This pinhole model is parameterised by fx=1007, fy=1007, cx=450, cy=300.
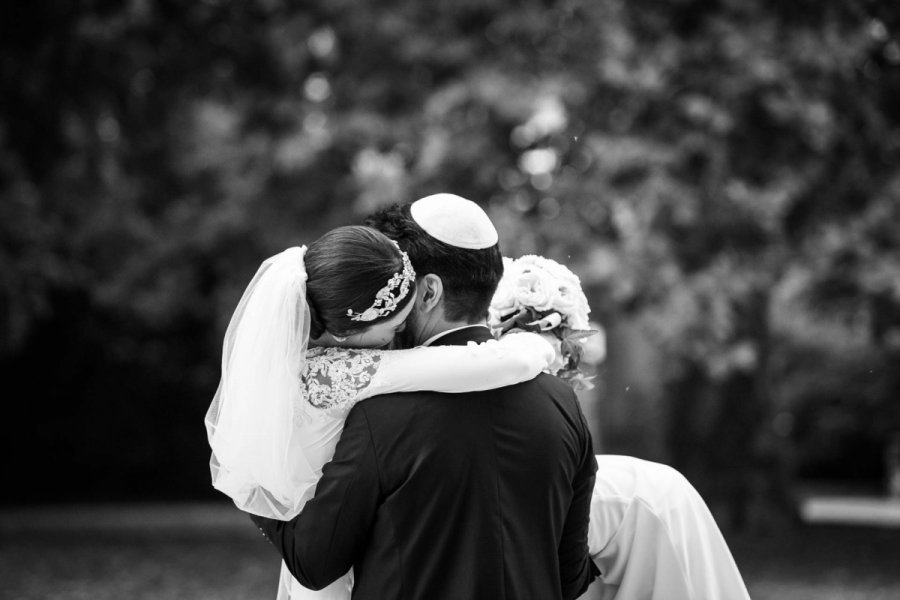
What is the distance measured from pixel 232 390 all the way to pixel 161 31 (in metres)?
7.64

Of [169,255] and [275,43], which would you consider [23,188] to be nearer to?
[275,43]

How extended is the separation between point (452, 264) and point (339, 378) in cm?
36

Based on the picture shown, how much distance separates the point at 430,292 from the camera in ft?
7.55

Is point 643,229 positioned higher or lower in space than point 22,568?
higher

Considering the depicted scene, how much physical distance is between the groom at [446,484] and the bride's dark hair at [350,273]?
110mm

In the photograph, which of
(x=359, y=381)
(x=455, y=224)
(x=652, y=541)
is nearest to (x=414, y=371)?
(x=359, y=381)

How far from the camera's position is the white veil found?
7.06 feet

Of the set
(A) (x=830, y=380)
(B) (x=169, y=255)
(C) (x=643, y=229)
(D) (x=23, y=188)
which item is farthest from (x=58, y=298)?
(A) (x=830, y=380)

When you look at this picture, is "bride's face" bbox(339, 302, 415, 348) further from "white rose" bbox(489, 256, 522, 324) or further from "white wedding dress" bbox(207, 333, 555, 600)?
"white rose" bbox(489, 256, 522, 324)

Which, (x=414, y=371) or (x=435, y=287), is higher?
(x=435, y=287)

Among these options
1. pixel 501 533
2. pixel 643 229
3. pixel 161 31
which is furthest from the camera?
pixel 161 31

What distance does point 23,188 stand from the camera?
9609 mm

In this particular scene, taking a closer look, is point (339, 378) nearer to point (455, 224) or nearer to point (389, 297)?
point (389, 297)

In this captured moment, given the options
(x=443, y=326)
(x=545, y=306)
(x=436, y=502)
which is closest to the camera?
(x=436, y=502)
